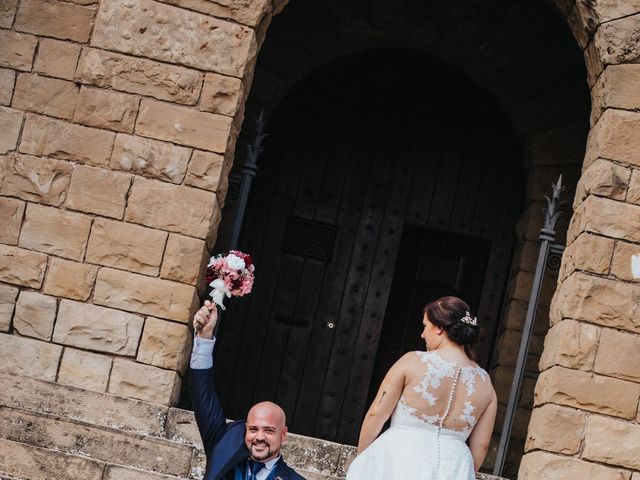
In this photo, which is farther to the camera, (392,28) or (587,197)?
(392,28)

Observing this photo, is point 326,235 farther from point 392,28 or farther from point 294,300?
point 392,28

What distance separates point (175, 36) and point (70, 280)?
1.49 metres

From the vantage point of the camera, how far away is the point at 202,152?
575 centimetres

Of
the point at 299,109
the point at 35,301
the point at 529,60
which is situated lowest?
the point at 35,301

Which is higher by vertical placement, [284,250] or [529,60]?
[529,60]

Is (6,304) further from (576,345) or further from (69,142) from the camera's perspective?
(576,345)

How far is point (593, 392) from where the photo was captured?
18.1 feet

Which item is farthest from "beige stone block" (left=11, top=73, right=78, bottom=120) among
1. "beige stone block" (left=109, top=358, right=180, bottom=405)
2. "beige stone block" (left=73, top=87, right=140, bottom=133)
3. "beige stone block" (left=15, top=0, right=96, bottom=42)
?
"beige stone block" (left=109, top=358, right=180, bottom=405)

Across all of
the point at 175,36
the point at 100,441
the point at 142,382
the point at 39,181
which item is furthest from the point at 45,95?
the point at 100,441

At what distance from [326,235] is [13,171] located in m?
3.05

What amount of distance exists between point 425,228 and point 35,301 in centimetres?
362

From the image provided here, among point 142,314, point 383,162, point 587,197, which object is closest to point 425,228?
point 383,162

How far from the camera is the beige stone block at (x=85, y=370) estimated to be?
557cm

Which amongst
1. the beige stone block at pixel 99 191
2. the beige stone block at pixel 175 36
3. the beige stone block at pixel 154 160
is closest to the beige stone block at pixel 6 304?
the beige stone block at pixel 99 191
